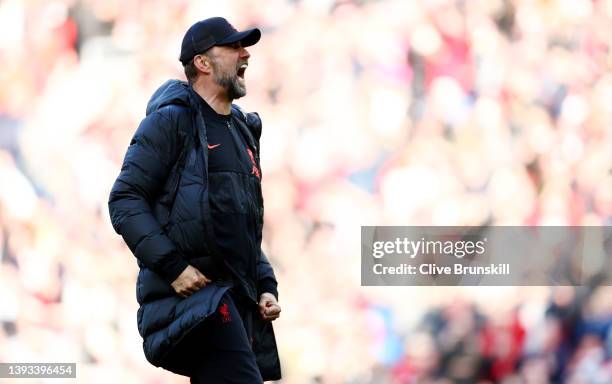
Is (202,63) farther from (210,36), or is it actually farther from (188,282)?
(188,282)

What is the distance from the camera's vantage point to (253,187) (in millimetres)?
4324

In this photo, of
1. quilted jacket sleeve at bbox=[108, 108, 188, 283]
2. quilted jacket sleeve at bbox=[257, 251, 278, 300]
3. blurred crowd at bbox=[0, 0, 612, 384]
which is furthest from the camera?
blurred crowd at bbox=[0, 0, 612, 384]

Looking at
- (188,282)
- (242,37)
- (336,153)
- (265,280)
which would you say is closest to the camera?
(188,282)

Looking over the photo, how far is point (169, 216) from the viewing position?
4.14 metres

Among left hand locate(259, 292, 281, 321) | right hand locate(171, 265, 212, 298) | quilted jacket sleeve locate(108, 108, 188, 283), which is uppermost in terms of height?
quilted jacket sleeve locate(108, 108, 188, 283)

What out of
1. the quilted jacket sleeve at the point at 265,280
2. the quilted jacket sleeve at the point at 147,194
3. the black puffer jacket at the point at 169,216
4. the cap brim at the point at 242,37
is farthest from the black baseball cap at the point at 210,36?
the quilted jacket sleeve at the point at 265,280

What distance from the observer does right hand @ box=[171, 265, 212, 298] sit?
13.3ft

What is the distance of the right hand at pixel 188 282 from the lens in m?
4.07

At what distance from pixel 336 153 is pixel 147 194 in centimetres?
218

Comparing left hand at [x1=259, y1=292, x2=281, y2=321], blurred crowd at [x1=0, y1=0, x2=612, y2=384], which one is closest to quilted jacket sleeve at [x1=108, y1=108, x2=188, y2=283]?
left hand at [x1=259, y1=292, x2=281, y2=321]

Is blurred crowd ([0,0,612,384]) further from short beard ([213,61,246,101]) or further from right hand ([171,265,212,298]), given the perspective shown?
right hand ([171,265,212,298])

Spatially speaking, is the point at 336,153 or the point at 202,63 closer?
the point at 202,63

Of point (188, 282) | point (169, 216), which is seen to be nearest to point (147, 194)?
point (169, 216)

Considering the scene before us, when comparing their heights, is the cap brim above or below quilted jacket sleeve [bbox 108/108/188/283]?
above
